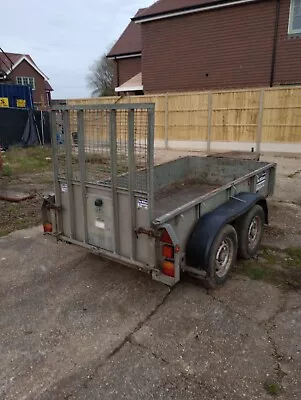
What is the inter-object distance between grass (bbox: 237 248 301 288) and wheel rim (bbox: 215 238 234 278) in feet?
1.17

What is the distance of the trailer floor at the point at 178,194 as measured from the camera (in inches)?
199

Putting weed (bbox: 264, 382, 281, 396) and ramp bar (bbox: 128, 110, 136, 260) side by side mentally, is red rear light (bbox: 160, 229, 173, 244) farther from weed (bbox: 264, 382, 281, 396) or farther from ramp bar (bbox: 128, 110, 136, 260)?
weed (bbox: 264, 382, 281, 396)

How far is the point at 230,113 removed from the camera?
1499 cm

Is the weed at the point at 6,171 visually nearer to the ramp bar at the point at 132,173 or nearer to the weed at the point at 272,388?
the ramp bar at the point at 132,173

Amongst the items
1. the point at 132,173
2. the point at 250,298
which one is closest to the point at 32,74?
the point at 132,173

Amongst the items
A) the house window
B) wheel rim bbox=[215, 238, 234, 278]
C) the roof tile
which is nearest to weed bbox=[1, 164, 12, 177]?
wheel rim bbox=[215, 238, 234, 278]

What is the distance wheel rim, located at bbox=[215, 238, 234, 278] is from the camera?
383 cm

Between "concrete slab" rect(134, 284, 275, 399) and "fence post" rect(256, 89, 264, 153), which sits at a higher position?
"fence post" rect(256, 89, 264, 153)

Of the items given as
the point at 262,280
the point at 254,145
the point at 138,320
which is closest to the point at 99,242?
the point at 138,320

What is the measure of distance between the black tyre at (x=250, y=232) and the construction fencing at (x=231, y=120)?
1059 cm

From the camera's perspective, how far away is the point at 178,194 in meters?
5.80

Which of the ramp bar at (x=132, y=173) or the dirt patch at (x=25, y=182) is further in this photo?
the dirt patch at (x=25, y=182)

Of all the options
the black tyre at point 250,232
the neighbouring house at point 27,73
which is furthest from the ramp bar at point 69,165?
the neighbouring house at point 27,73

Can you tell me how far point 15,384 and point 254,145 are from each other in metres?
14.1
